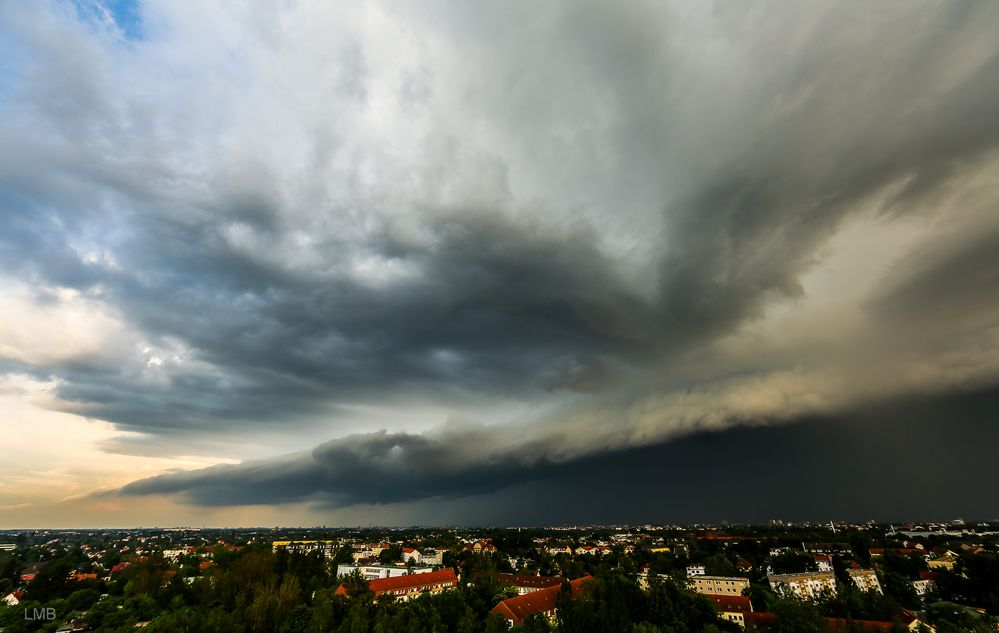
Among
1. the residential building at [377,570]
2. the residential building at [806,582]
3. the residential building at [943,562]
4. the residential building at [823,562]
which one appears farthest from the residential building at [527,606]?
the residential building at [943,562]

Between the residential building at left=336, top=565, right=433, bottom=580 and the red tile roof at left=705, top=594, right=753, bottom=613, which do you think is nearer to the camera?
the red tile roof at left=705, top=594, right=753, bottom=613

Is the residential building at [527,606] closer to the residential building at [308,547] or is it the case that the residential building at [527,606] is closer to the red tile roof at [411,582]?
the red tile roof at [411,582]

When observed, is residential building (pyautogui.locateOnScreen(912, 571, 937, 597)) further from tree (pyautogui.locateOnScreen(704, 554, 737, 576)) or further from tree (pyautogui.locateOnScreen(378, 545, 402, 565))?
tree (pyautogui.locateOnScreen(378, 545, 402, 565))

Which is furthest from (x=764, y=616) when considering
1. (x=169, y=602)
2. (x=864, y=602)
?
(x=169, y=602)

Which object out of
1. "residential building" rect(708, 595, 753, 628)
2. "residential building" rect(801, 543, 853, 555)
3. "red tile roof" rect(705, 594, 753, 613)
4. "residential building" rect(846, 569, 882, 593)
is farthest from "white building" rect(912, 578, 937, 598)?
"red tile roof" rect(705, 594, 753, 613)

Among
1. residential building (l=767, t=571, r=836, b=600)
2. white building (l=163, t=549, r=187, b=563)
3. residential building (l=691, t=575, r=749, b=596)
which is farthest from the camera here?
white building (l=163, t=549, r=187, b=563)

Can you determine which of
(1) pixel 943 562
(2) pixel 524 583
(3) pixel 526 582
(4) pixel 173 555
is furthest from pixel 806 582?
(4) pixel 173 555
